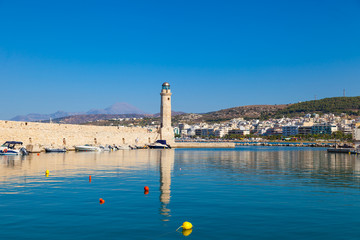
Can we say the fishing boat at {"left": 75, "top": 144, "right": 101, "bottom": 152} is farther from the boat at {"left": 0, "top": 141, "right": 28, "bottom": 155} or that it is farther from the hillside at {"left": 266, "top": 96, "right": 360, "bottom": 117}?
the hillside at {"left": 266, "top": 96, "right": 360, "bottom": 117}

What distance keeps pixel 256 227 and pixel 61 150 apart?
3483cm

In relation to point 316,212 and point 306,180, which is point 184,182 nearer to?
point 306,180

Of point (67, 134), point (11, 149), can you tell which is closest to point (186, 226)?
point (11, 149)

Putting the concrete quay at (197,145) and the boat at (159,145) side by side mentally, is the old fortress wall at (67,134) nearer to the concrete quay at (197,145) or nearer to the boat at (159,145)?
the boat at (159,145)

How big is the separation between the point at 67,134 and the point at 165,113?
796 inches

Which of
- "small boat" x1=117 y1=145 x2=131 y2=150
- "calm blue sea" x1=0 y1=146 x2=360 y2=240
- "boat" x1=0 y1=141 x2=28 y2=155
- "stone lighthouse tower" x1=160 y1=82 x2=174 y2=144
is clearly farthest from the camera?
"stone lighthouse tower" x1=160 y1=82 x2=174 y2=144

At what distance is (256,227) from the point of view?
8516 millimetres

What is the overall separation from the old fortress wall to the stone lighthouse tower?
2100 mm

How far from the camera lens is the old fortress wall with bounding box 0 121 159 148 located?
3784cm

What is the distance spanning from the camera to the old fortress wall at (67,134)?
37844 mm

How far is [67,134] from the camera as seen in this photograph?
44.6 meters

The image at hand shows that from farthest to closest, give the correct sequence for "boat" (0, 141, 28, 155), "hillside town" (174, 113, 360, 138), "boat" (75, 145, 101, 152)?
"hillside town" (174, 113, 360, 138)
"boat" (75, 145, 101, 152)
"boat" (0, 141, 28, 155)

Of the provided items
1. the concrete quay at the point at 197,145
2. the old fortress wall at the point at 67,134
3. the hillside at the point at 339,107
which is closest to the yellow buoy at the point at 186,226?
the old fortress wall at the point at 67,134

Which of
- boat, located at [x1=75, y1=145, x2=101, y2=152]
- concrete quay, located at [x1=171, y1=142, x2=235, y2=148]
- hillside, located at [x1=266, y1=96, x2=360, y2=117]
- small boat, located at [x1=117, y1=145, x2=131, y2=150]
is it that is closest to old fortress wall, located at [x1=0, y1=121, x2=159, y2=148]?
boat, located at [x1=75, y1=145, x2=101, y2=152]
